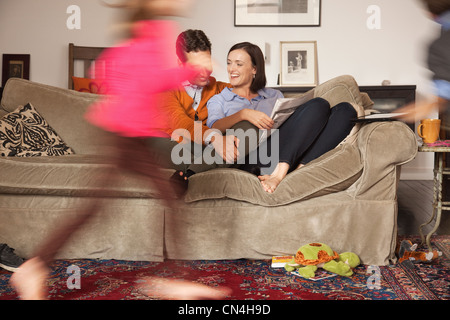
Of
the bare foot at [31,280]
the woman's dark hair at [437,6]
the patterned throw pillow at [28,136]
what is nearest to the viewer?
the woman's dark hair at [437,6]

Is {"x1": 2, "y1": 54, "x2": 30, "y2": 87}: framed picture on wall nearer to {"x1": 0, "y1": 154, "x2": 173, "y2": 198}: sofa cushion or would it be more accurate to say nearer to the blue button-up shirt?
{"x1": 0, "y1": 154, "x2": 173, "y2": 198}: sofa cushion

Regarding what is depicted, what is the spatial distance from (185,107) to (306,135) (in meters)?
0.71

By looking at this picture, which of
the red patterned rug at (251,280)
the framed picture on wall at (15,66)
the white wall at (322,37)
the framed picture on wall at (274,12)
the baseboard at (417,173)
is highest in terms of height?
the framed picture on wall at (274,12)

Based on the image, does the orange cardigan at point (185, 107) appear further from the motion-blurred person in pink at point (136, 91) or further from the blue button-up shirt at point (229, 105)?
the motion-blurred person in pink at point (136, 91)

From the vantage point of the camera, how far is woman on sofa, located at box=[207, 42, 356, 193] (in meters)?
2.16

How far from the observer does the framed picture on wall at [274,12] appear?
4816 millimetres

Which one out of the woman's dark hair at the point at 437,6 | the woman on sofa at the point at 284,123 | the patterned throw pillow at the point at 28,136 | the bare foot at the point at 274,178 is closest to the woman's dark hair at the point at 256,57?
the woman on sofa at the point at 284,123

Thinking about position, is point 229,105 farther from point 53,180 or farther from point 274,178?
point 53,180

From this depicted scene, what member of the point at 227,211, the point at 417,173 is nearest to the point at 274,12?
the point at 417,173

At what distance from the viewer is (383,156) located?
200cm

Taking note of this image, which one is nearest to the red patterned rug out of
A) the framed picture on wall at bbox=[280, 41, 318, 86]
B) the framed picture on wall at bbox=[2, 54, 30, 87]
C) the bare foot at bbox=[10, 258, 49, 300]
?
the bare foot at bbox=[10, 258, 49, 300]

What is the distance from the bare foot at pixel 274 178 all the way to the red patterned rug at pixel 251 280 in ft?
1.14

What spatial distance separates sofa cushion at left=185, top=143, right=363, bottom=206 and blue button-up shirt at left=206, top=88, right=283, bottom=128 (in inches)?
17.9

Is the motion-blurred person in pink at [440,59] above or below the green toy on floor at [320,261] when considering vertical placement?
above
